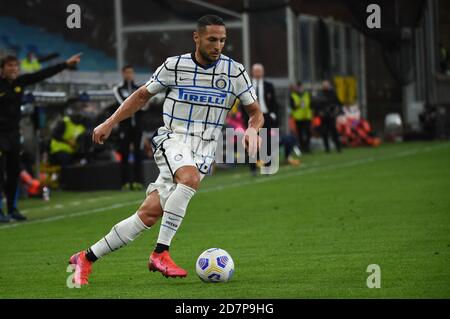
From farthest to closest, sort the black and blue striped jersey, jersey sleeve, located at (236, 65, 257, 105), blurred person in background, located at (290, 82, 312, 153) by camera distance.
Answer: blurred person in background, located at (290, 82, 312, 153) → jersey sleeve, located at (236, 65, 257, 105) → the black and blue striped jersey

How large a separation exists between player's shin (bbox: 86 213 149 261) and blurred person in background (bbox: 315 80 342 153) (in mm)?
23290

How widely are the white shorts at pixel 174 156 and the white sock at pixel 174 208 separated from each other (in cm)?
12

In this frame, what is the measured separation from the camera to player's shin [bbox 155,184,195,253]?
9.58 meters

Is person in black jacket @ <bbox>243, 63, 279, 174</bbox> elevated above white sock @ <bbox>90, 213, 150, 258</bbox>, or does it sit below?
above

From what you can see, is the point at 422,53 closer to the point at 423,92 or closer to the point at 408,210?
the point at 423,92

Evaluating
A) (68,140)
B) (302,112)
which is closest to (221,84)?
(68,140)

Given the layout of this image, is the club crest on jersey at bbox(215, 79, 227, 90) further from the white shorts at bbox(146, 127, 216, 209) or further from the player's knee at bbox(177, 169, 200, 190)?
the player's knee at bbox(177, 169, 200, 190)

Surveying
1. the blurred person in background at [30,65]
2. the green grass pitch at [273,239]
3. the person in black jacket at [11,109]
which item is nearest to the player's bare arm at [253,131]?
the green grass pitch at [273,239]

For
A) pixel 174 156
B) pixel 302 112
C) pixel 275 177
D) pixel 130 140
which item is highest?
pixel 302 112

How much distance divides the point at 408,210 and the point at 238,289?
6.86 metres

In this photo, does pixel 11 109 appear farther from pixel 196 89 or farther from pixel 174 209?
→ pixel 174 209

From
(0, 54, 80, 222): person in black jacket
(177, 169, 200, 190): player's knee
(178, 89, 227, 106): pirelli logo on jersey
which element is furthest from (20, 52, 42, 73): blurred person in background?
(177, 169, 200, 190): player's knee

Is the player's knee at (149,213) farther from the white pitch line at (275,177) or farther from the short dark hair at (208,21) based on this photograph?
the white pitch line at (275,177)

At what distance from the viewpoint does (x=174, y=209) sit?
9617mm
